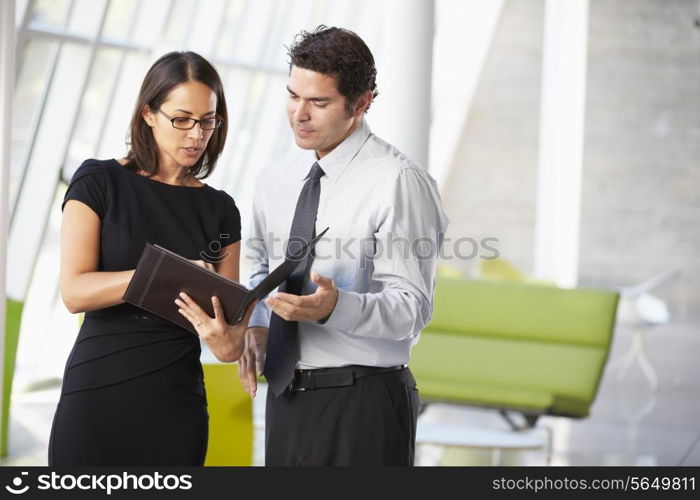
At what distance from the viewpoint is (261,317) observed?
7.47 ft

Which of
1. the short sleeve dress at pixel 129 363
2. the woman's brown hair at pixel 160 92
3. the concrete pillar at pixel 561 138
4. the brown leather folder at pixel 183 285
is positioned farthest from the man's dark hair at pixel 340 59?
the concrete pillar at pixel 561 138

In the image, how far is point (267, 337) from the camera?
7.27 ft

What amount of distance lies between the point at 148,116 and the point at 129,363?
0.53m

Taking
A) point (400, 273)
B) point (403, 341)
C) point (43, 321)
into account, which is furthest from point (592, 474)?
point (43, 321)

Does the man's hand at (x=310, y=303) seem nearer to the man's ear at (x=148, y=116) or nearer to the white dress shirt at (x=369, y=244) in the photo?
the white dress shirt at (x=369, y=244)

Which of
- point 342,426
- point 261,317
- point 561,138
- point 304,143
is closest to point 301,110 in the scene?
point 304,143

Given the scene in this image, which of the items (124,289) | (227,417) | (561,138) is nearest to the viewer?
(124,289)

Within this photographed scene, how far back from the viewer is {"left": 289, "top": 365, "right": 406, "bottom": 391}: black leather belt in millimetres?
2064

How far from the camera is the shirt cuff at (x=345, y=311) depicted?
1.89 meters

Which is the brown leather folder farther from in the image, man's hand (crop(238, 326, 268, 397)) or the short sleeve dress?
man's hand (crop(238, 326, 268, 397))

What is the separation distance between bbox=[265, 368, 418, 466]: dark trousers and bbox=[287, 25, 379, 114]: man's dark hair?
0.60 metres

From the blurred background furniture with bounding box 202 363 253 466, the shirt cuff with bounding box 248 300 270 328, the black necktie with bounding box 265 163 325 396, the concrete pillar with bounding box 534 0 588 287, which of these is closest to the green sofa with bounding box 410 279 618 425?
the blurred background furniture with bounding box 202 363 253 466

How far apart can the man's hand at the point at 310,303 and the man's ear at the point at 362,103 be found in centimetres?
42

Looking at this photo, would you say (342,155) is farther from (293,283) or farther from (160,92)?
(160,92)
